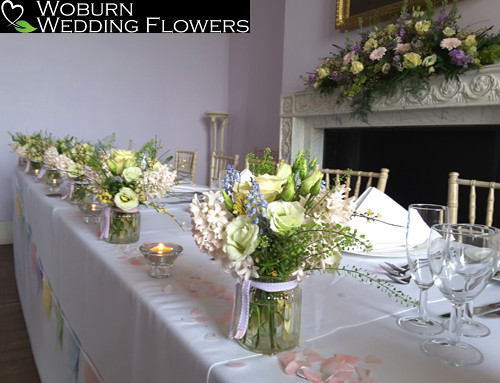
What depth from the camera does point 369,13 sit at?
3.18 m

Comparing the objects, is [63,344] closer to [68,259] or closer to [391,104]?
[68,259]

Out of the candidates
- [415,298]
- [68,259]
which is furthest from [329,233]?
[68,259]

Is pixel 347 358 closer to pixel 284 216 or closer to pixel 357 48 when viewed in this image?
pixel 284 216

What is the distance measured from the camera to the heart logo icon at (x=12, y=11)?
4.18 metres

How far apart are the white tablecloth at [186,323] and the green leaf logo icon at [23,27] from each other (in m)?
3.76

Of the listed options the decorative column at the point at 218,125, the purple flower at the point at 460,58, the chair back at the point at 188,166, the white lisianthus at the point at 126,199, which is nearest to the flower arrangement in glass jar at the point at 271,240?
the white lisianthus at the point at 126,199

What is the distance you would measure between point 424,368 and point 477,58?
241 cm

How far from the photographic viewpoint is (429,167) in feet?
10.3

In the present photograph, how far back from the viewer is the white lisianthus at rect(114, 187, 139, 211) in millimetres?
1089

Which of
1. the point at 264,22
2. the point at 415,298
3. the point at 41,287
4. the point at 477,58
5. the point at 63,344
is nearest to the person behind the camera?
the point at 415,298

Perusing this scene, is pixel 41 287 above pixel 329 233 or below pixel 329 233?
below

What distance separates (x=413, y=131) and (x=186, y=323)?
9.75 feet

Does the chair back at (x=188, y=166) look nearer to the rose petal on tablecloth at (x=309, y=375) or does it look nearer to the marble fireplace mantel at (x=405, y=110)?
the marble fireplace mantel at (x=405, y=110)

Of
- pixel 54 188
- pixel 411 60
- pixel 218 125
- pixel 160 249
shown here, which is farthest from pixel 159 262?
pixel 218 125
